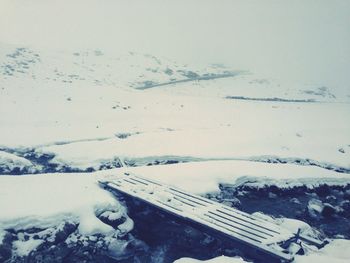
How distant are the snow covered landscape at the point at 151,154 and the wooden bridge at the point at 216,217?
0.28m

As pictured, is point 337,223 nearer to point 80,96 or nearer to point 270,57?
point 80,96

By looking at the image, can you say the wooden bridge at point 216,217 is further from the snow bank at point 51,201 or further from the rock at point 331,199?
the rock at point 331,199

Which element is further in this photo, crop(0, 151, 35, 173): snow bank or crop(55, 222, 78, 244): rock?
crop(0, 151, 35, 173): snow bank

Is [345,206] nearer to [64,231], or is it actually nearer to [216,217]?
[216,217]

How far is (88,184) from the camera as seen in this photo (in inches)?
297

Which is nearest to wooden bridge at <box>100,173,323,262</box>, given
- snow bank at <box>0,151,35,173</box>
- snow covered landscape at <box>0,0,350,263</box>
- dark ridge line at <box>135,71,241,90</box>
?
snow covered landscape at <box>0,0,350,263</box>

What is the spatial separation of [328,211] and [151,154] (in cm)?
489

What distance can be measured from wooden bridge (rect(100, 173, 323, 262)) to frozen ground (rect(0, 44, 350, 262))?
368 millimetres

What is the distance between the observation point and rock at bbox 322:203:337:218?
742 centimetres

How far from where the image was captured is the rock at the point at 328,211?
742cm

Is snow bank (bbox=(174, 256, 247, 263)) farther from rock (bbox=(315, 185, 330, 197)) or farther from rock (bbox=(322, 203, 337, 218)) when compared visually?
rock (bbox=(315, 185, 330, 197))

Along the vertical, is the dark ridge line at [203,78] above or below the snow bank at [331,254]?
below

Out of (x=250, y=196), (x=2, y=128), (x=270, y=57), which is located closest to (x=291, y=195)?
(x=250, y=196)

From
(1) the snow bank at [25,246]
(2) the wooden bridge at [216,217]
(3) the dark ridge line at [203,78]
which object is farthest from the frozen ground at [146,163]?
(3) the dark ridge line at [203,78]
